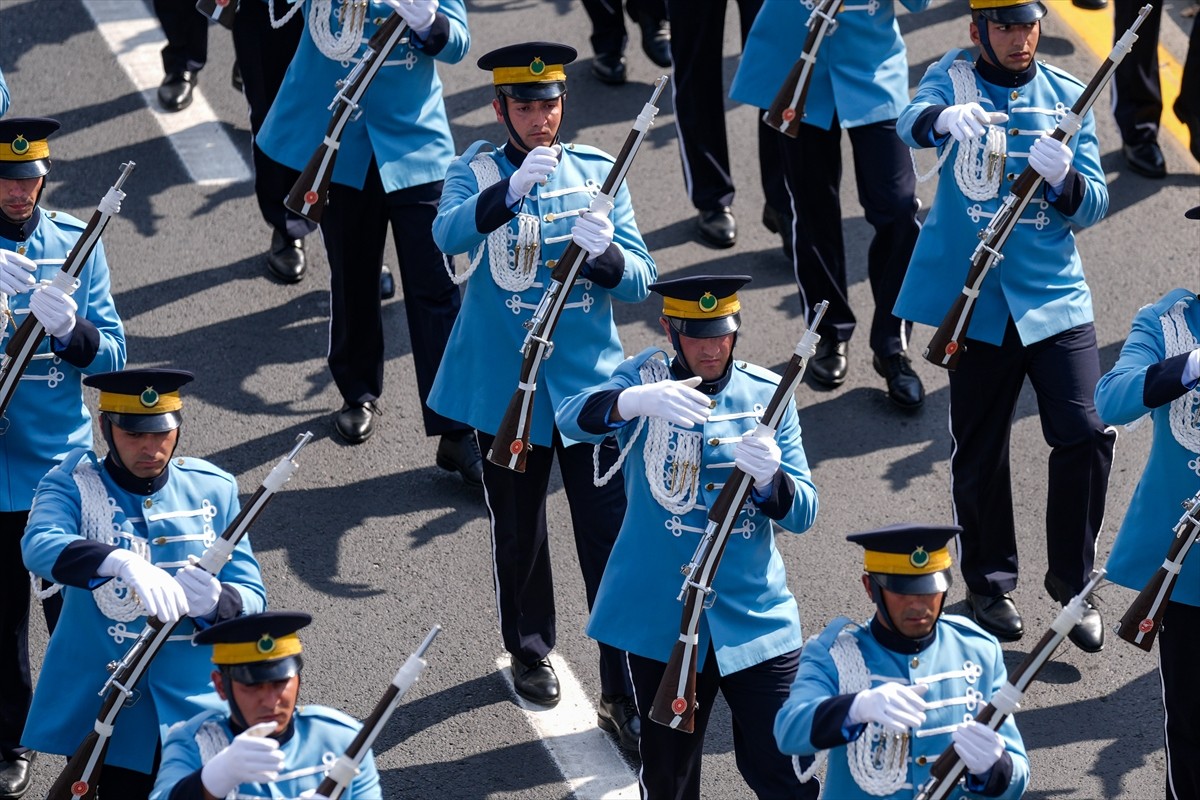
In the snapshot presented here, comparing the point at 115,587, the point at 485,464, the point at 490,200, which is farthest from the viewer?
the point at 485,464

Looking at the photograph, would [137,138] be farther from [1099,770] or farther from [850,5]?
[1099,770]

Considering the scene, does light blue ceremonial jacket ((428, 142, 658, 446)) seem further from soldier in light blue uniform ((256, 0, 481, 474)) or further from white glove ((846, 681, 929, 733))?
white glove ((846, 681, 929, 733))

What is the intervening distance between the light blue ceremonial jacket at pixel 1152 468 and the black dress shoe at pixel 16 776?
383 cm

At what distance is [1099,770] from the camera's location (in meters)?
7.95

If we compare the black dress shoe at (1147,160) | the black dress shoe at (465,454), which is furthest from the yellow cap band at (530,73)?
the black dress shoe at (1147,160)

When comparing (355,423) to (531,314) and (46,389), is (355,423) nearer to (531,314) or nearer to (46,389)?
(531,314)

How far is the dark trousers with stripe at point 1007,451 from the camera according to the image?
832 centimetres

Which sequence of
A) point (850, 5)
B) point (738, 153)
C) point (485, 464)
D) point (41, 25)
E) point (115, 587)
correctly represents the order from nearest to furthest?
point (115, 587) < point (485, 464) < point (850, 5) < point (738, 153) < point (41, 25)

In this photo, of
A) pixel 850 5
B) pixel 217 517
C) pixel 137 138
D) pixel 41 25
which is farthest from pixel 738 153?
pixel 217 517

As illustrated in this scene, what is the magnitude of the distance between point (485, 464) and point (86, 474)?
1.78m

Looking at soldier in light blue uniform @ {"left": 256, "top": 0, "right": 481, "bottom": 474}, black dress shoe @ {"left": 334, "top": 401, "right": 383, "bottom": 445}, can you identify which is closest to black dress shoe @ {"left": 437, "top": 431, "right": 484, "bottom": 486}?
soldier in light blue uniform @ {"left": 256, "top": 0, "right": 481, "bottom": 474}

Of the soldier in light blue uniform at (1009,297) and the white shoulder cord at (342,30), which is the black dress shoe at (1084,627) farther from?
the white shoulder cord at (342,30)

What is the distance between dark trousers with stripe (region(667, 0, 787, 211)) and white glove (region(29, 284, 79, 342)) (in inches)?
156

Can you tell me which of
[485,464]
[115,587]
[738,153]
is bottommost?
[738,153]
